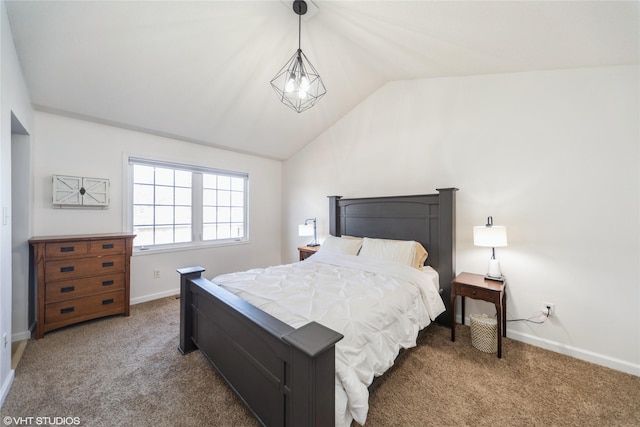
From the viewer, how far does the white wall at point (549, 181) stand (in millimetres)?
1981

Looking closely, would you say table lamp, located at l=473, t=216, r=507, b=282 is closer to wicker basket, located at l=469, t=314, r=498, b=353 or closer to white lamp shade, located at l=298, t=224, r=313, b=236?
wicker basket, located at l=469, t=314, r=498, b=353

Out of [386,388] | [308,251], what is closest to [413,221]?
[308,251]

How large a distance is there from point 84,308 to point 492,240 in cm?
411

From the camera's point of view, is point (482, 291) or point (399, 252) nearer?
point (482, 291)

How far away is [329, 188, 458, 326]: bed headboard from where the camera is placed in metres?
2.69

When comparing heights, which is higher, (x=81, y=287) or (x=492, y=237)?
(x=492, y=237)

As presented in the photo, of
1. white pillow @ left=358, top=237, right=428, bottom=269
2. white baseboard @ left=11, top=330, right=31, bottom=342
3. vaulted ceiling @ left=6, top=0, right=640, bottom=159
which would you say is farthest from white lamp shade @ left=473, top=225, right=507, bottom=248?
white baseboard @ left=11, top=330, right=31, bottom=342

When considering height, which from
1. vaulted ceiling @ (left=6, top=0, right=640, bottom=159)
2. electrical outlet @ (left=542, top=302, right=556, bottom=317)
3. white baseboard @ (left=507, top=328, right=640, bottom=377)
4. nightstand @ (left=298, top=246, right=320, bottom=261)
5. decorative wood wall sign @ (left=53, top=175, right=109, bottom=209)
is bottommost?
white baseboard @ (left=507, top=328, right=640, bottom=377)

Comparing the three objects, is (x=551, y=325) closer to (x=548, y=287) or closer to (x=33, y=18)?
(x=548, y=287)

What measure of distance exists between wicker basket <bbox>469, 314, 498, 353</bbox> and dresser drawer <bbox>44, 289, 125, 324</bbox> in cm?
369

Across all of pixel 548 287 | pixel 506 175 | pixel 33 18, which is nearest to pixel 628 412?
pixel 548 287

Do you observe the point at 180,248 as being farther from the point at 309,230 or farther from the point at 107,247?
the point at 309,230

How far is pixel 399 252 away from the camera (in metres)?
2.70

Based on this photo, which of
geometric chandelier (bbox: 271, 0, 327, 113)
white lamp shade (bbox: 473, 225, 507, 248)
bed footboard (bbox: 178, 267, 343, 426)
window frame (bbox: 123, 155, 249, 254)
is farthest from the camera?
window frame (bbox: 123, 155, 249, 254)
